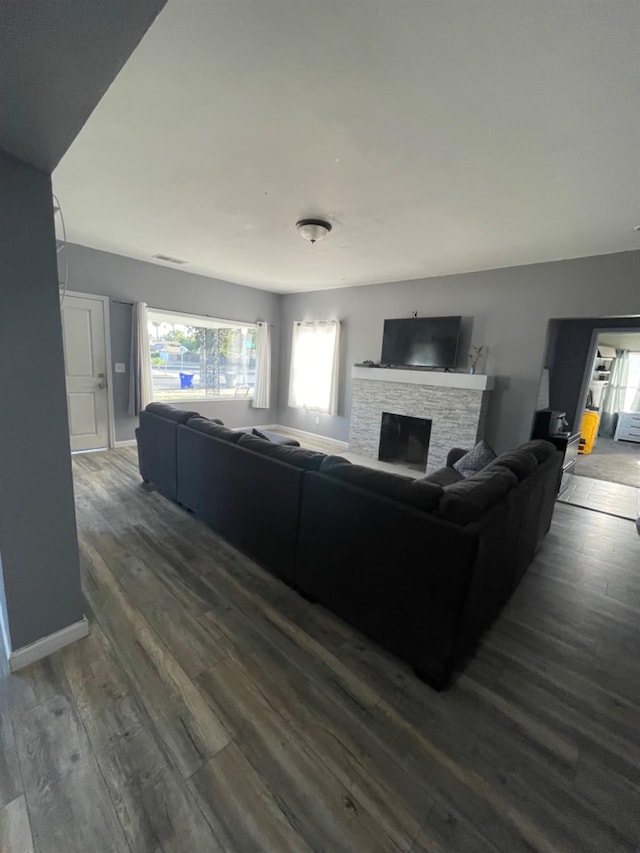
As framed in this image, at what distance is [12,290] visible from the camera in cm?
131

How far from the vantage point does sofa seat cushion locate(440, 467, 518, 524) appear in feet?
4.76

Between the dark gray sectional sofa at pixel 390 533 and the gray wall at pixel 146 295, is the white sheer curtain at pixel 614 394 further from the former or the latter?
the gray wall at pixel 146 295

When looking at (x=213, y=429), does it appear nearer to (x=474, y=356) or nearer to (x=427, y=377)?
(x=427, y=377)

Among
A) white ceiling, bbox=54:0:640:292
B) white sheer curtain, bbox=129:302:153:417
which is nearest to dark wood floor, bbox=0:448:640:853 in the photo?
white ceiling, bbox=54:0:640:292

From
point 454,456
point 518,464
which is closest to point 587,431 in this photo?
point 454,456

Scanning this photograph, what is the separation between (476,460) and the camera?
2893 mm

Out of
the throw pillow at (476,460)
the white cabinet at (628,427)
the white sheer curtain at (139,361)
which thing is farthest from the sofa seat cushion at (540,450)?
the white cabinet at (628,427)

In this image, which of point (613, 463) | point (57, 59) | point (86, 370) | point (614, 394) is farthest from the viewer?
point (614, 394)

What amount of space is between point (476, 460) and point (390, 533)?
5.43 ft

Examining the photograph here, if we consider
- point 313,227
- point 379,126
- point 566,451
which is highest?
point 379,126

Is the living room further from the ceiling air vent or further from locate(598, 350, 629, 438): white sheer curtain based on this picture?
locate(598, 350, 629, 438): white sheer curtain

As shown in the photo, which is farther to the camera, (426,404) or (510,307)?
(426,404)

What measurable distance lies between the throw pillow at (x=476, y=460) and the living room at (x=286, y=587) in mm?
807

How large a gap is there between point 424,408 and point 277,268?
2763 mm
